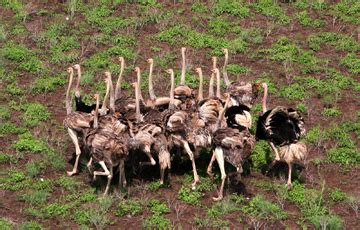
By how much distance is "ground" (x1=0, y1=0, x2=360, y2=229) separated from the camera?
13.7m

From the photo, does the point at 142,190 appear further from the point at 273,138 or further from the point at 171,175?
the point at 273,138

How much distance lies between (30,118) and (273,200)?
6316mm

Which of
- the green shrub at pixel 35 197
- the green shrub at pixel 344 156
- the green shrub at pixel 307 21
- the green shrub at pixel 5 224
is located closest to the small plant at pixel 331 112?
the green shrub at pixel 344 156

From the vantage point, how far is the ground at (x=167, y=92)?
13.7 metres

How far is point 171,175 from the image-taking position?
14.8m

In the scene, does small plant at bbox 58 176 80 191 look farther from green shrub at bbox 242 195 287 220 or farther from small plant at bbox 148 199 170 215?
green shrub at bbox 242 195 287 220

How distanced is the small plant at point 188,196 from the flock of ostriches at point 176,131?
20cm

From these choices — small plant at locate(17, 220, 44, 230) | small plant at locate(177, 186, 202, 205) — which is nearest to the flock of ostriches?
small plant at locate(177, 186, 202, 205)

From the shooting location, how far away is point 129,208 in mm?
13641

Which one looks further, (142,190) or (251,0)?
(251,0)

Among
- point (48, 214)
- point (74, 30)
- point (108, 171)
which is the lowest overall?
point (48, 214)

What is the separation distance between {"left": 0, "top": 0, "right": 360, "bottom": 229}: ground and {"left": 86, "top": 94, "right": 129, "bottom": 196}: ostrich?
23.9 inches

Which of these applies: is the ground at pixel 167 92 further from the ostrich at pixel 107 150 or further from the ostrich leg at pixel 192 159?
the ostrich at pixel 107 150

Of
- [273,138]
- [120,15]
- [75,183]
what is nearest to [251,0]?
[120,15]
